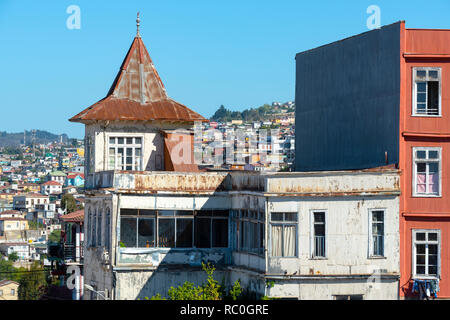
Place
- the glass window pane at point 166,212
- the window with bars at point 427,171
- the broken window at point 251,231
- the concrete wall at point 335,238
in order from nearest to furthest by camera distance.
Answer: the concrete wall at point 335,238, the window with bars at point 427,171, the broken window at point 251,231, the glass window pane at point 166,212

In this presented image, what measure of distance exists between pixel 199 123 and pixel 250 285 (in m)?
12.3

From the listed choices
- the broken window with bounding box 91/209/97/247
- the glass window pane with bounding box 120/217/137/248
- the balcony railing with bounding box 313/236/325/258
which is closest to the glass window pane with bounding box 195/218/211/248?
the glass window pane with bounding box 120/217/137/248

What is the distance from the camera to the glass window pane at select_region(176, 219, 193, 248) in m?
40.7

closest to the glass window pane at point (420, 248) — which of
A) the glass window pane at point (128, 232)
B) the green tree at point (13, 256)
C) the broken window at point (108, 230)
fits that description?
the glass window pane at point (128, 232)

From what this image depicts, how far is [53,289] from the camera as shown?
75000 millimetres

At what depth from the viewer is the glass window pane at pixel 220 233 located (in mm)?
40812

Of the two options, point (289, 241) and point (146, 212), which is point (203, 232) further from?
point (289, 241)

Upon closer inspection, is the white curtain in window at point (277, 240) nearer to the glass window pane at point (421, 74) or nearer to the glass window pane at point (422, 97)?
the glass window pane at point (422, 97)

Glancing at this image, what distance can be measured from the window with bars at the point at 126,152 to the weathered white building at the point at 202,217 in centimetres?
4

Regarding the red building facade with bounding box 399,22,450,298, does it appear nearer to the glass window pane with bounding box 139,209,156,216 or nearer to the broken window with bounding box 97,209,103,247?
the glass window pane with bounding box 139,209,156,216

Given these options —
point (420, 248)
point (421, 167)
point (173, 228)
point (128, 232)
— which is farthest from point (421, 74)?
point (128, 232)

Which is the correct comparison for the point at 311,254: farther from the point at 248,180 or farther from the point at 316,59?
the point at 316,59

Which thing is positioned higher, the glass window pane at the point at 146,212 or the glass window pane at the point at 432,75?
the glass window pane at the point at 432,75
